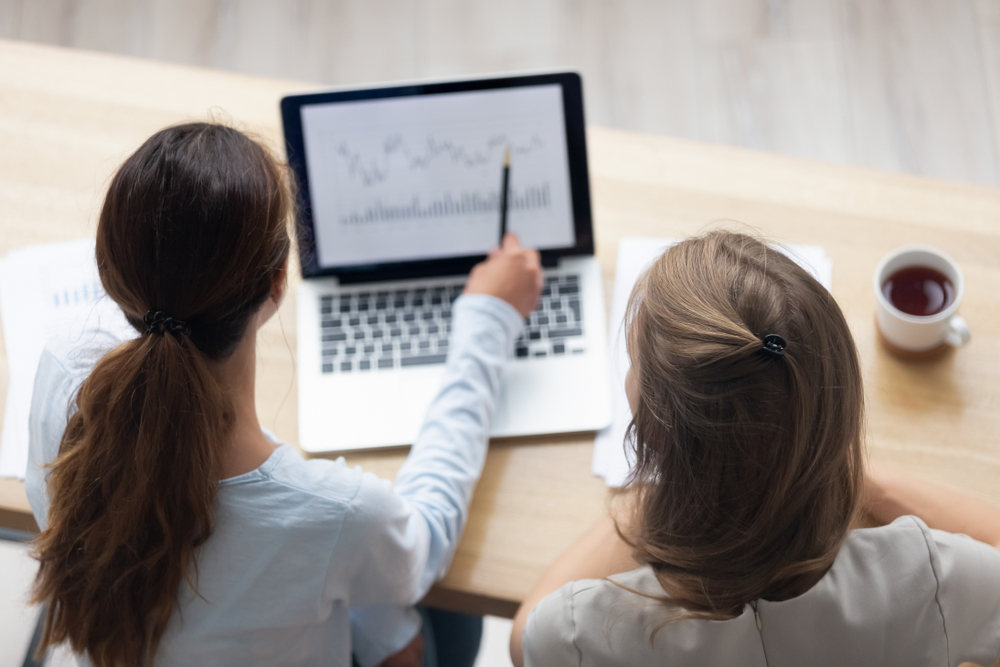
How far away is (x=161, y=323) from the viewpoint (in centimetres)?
74

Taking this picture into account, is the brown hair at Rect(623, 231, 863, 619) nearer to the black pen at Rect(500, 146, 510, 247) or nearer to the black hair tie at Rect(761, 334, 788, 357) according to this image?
the black hair tie at Rect(761, 334, 788, 357)

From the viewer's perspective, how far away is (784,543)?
0.78 meters

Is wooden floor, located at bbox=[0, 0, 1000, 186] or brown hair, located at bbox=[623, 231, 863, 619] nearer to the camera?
brown hair, located at bbox=[623, 231, 863, 619]

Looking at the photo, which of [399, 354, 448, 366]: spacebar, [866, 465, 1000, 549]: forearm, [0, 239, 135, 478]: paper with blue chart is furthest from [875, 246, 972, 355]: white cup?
[0, 239, 135, 478]: paper with blue chart

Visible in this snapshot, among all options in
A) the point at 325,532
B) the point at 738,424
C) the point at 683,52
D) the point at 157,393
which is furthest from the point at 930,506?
the point at 683,52

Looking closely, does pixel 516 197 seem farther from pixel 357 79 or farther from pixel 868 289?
pixel 357 79

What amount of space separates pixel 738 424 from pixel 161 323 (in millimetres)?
446

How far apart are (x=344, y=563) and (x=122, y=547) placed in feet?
0.61

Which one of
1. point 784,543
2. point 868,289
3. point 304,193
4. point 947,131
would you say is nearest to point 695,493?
point 784,543

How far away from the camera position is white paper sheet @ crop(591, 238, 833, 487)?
3.22 feet

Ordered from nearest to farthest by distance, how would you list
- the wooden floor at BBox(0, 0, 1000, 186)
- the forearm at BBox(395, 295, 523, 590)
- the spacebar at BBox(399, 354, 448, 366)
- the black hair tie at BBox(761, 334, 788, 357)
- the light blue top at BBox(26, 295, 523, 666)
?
the black hair tie at BBox(761, 334, 788, 357) → the light blue top at BBox(26, 295, 523, 666) → the forearm at BBox(395, 295, 523, 590) → the spacebar at BBox(399, 354, 448, 366) → the wooden floor at BBox(0, 0, 1000, 186)

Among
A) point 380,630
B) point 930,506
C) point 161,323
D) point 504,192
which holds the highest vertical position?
point 504,192

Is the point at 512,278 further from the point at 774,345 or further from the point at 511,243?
the point at 774,345

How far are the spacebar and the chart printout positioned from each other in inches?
4.5
